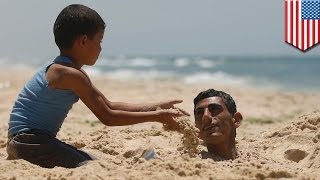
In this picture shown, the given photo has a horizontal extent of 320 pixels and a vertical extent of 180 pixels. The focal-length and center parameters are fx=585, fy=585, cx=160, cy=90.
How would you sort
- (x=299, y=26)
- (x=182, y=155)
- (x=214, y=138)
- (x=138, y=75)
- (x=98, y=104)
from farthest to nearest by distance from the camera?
(x=138, y=75), (x=299, y=26), (x=214, y=138), (x=182, y=155), (x=98, y=104)

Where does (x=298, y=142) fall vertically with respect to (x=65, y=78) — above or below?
below

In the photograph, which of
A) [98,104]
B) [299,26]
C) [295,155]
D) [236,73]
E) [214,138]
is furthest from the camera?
[236,73]

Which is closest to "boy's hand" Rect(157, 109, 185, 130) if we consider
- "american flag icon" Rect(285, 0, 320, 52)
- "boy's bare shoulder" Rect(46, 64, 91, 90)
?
"boy's bare shoulder" Rect(46, 64, 91, 90)

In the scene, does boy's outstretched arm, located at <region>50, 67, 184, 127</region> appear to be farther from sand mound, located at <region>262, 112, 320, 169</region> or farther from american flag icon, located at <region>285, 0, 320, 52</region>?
american flag icon, located at <region>285, 0, 320, 52</region>

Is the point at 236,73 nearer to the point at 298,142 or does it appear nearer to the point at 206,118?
the point at 298,142

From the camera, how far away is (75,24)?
12.2 feet

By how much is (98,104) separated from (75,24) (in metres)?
0.55

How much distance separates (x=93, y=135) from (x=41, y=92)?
196cm

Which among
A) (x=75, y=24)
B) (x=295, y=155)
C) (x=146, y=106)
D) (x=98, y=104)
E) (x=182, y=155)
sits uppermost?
(x=75, y=24)

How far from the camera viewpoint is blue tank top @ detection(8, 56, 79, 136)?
3.73 m

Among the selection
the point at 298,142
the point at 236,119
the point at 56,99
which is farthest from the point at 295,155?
the point at 56,99

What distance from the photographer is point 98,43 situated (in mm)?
3820

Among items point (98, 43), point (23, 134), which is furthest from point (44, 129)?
point (98, 43)

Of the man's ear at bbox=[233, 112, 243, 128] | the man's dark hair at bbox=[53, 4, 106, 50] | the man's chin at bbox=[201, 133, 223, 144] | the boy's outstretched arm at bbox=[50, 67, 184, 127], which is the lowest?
the man's chin at bbox=[201, 133, 223, 144]
